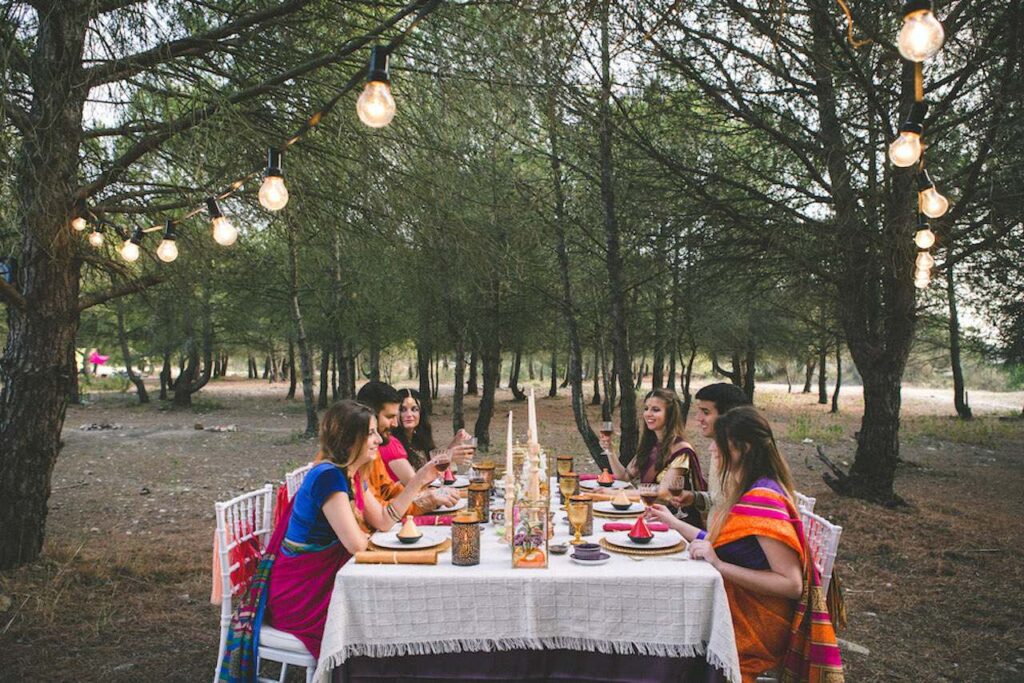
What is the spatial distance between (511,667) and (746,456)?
139 cm

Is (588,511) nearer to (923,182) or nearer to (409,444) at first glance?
(923,182)

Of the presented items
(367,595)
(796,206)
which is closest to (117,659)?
(367,595)

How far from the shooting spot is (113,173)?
4.43 meters

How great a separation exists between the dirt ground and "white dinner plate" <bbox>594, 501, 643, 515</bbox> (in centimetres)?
104

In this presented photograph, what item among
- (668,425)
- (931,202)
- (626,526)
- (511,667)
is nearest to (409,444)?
(668,425)

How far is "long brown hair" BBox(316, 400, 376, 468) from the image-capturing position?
325 cm

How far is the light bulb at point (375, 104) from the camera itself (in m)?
2.34

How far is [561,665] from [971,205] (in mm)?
6088

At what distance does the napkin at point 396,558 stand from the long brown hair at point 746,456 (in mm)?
1279

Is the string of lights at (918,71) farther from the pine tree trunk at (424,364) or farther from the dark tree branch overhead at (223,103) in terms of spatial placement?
the pine tree trunk at (424,364)

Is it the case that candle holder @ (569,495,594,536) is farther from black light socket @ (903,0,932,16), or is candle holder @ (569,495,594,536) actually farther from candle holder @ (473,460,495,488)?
black light socket @ (903,0,932,16)

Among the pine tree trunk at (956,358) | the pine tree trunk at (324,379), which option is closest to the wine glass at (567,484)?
the pine tree trunk at (956,358)

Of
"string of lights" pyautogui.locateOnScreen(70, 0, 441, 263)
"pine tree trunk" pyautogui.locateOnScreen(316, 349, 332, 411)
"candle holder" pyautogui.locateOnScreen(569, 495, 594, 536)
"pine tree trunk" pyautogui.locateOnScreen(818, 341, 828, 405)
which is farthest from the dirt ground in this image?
"pine tree trunk" pyautogui.locateOnScreen(818, 341, 828, 405)

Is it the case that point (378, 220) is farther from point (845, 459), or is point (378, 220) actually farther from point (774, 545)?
point (845, 459)
